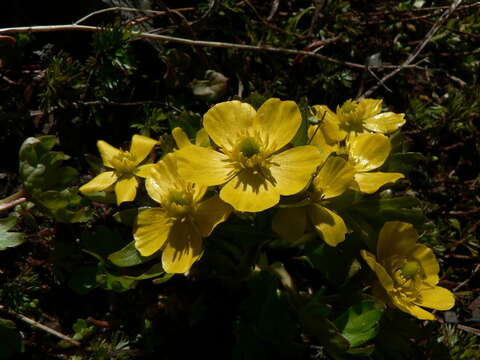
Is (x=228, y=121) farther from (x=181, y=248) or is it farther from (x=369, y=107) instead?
(x=369, y=107)

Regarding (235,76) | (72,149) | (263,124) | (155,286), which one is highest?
(263,124)

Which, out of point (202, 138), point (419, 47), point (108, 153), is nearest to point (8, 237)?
point (108, 153)

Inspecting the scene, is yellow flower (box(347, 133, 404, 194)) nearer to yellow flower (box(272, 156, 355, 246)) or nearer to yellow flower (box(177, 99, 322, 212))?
yellow flower (box(272, 156, 355, 246))

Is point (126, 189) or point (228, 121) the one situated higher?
point (228, 121)

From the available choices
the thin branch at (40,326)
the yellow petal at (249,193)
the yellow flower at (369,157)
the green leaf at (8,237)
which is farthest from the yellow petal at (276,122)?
the thin branch at (40,326)

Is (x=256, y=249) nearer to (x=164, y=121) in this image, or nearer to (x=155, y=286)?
(x=155, y=286)

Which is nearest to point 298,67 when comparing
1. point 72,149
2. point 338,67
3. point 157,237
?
point 338,67
